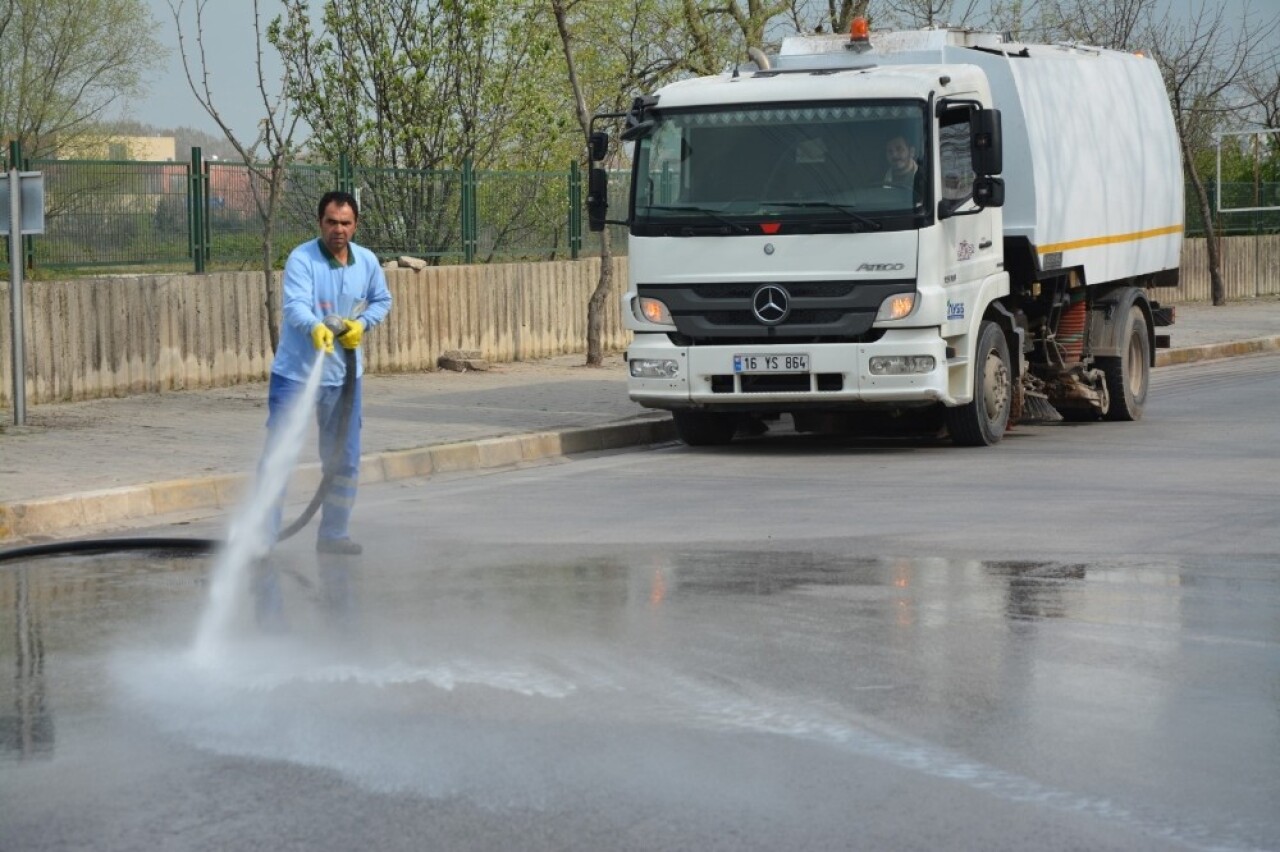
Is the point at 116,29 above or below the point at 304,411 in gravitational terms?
above

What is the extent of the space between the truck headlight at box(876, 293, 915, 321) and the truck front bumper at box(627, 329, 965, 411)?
15 cm

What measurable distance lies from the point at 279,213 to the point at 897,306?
8280mm

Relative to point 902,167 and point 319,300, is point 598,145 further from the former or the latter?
point 319,300

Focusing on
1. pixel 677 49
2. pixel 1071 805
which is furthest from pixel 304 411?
pixel 677 49

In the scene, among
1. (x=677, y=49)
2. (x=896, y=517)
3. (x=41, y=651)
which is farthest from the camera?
(x=677, y=49)

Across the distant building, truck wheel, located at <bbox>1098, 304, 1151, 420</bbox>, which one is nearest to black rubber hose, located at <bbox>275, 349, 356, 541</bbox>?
truck wheel, located at <bbox>1098, 304, 1151, 420</bbox>

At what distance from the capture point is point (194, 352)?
18250mm

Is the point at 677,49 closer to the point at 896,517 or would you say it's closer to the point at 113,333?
the point at 113,333

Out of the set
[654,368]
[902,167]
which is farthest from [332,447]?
[902,167]

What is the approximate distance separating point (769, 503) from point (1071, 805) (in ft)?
21.4

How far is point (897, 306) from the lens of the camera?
1414cm

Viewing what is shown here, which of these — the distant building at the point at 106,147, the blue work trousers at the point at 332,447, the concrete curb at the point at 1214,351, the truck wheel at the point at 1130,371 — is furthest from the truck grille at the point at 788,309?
the distant building at the point at 106,147

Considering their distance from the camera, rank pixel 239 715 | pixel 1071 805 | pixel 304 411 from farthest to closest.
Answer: pixel 304 411, pixel 239 715, pixel 1071 805

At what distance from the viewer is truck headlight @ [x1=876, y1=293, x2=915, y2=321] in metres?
14.1
